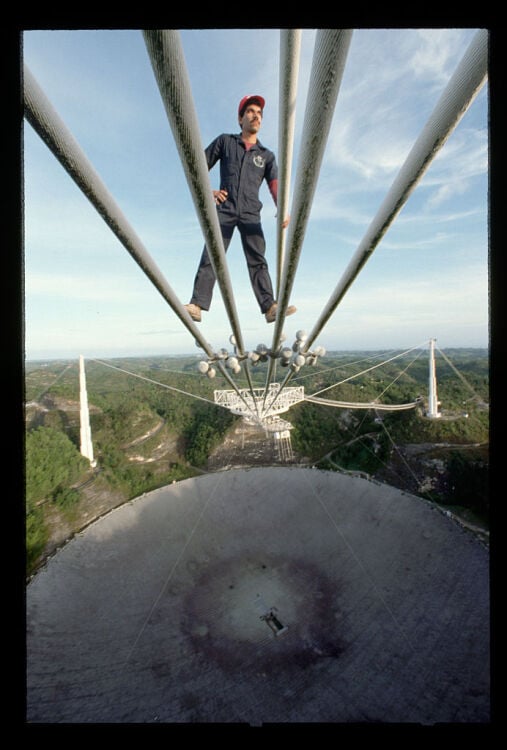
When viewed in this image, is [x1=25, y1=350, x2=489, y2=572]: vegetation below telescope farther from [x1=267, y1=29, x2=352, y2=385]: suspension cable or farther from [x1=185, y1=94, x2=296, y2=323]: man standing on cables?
[x1=267, y1=29, x2=352, y2=385]: suspension cable

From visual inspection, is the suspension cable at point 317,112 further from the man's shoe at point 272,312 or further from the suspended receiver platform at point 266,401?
the suspended receiver platform at point 266,401

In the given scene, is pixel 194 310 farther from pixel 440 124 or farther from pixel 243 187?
pixel 440 124

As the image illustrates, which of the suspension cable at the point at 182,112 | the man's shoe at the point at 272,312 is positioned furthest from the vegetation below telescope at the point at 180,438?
the suspension cable at the point at 182,112

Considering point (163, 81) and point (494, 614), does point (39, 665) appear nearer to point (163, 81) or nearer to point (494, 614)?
point (494, 614)

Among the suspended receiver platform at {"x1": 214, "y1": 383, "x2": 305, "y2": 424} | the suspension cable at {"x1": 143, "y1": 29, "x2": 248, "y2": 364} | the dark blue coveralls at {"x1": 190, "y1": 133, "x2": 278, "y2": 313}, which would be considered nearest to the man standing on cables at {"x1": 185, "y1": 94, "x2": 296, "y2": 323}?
the dark blue coveralls at {"x1": 190, "y1": 133, "x2": 278, "y2": 313}

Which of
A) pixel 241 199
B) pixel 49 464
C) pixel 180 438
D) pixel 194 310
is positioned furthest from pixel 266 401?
pixel 180 438

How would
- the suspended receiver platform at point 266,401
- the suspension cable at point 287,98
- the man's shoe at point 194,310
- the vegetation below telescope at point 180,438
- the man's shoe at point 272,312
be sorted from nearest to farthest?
the suspension cable at point 287,98, the man's shoe at point 194,310, the man's shoe at point 272,312, the suspended receiver platform at point 266,401, the vegetation below telescope at point 180,438
